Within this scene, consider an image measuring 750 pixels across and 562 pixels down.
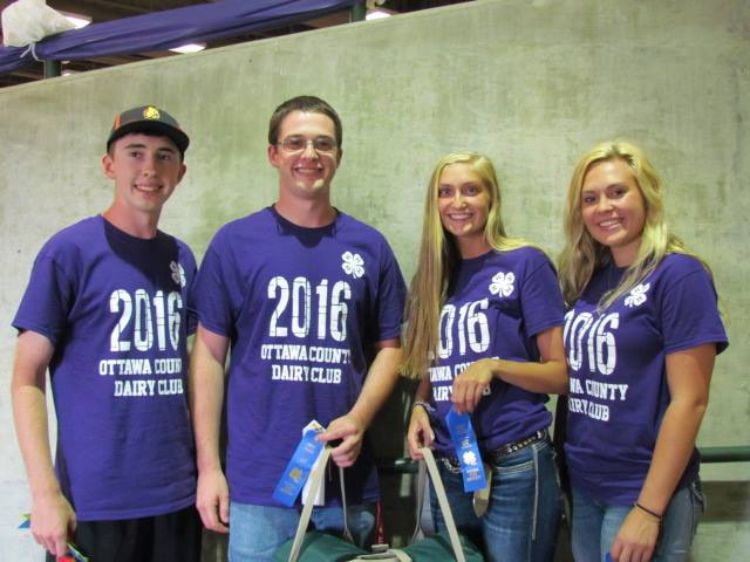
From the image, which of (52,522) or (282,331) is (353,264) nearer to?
(282,331)

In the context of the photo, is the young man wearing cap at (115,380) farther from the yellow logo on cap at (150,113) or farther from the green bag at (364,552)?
the green bag at (364,552)

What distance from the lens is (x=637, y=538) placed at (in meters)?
1.66

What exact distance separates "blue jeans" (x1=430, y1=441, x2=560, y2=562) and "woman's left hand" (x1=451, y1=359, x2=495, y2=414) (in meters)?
0.20

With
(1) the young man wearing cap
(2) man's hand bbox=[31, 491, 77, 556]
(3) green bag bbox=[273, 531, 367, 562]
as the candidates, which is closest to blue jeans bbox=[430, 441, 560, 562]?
(3) green bag bbox=[273, 531, 367, 562]

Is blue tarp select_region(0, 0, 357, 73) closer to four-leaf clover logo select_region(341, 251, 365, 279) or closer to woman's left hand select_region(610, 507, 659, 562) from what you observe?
four-leaf clover logo select_region(341, 251, 365, 279)

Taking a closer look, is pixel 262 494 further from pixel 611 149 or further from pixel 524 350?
pixel 611 149

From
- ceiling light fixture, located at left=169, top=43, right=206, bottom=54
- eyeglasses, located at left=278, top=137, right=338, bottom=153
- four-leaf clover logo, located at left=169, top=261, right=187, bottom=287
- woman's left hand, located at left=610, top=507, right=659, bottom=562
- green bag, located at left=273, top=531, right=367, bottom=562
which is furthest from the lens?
ceiling light fixture, located at left=169, top=43, right=206, bottom=54

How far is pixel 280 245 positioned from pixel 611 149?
0.96 m

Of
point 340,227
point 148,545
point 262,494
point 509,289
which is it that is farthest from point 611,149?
point 148,545

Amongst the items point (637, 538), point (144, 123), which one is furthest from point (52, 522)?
point (637, 538)

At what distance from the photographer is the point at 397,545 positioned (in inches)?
96.0

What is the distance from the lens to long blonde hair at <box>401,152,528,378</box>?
6.68 ft

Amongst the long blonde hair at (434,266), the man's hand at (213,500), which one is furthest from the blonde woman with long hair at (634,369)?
the man's hand at (213,500)

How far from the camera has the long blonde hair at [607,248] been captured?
1805 millimetres
